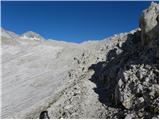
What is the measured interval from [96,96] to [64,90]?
6.36 m

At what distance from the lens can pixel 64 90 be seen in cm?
3834

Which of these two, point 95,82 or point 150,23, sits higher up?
point 150,23

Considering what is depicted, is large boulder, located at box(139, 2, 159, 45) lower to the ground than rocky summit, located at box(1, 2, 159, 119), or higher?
higher

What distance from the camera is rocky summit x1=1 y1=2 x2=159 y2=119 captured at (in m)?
28.1

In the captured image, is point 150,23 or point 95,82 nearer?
point 150,23

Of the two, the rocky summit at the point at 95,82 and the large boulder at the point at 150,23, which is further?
the large boulder at the point at 150,23

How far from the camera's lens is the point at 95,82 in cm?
3666

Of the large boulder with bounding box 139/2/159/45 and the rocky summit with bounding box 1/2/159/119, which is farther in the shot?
the large boulder with bounding box 139/2/159/45

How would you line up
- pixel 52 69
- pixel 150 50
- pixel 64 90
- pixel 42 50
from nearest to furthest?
pixel 150 50 < pixel 64 90 < pixel 52 69 < pixel 42 50

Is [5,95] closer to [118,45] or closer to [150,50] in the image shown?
[118,45]

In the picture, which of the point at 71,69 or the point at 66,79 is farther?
the point at 71,69

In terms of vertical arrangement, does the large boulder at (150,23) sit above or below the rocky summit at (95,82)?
above

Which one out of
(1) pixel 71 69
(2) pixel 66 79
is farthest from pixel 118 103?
(1) pixel 71 69

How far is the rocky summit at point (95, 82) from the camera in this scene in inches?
1108
